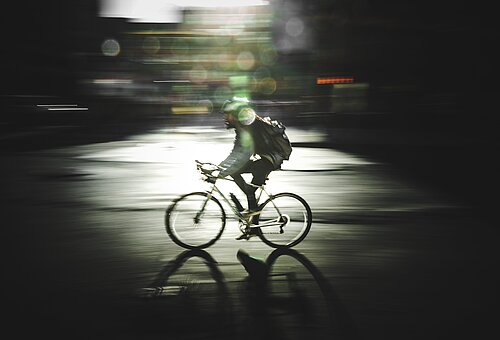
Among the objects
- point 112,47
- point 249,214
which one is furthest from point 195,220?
point 112,47

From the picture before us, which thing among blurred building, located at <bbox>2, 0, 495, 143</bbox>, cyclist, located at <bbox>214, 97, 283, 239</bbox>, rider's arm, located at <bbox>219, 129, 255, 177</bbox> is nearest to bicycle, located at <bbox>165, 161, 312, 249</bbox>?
cyclist, located at <bbox>214, 97, 283, 239</bbox>

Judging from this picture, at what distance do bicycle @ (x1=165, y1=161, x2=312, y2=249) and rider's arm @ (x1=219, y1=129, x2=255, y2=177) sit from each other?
38 centimetres

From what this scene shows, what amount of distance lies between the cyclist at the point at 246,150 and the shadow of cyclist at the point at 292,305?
1.01 meters

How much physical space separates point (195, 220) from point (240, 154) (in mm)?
1018

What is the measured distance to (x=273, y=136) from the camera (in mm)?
6555

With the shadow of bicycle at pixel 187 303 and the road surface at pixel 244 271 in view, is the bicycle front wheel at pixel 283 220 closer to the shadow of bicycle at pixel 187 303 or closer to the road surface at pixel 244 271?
the road surface at pixel 244 271

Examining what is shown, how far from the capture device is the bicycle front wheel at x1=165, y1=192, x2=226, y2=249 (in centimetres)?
695

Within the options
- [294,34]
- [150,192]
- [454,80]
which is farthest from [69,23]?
[150,192]

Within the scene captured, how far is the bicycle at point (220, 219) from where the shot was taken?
6.95m

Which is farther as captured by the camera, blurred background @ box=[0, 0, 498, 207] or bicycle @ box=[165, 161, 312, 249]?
blurred background @ box=[0, 0, 498, 207]

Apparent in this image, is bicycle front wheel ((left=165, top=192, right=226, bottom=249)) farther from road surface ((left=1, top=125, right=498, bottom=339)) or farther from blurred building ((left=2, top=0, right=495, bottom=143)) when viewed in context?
blurred building ((left=2, top=0, right=495, bottom=143))

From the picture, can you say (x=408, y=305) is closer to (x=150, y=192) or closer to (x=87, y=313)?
(x=87, y=313)

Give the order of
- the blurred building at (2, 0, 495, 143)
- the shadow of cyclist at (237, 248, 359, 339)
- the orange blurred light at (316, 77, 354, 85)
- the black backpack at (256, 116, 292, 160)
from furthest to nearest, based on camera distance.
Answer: the orange blurred light at (316, 77, 354, 85), the blurred building at (2, 0, 495, 143), the black backpack at (256, 116, 292, 160), the shadow of cyclist at (237, 248, 359, 339)

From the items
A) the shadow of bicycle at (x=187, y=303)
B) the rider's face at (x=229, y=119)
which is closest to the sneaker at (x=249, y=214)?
the shadow of bicycle at (x=187, y=303)
